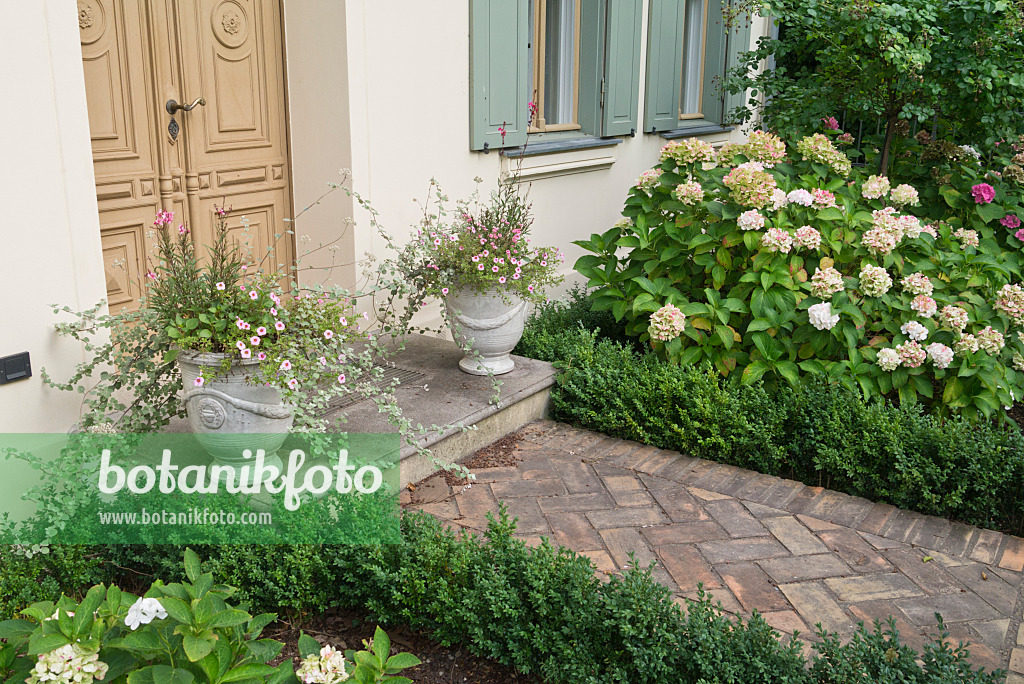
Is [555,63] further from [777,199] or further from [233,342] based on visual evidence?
[233,342]

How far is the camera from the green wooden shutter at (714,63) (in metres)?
8.12

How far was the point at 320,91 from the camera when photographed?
454 cm

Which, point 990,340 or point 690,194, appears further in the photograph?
point 690,194

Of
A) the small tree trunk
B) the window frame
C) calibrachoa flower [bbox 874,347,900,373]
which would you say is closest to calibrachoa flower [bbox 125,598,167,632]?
calibrachoa flower [bbox 874,347,900,373]

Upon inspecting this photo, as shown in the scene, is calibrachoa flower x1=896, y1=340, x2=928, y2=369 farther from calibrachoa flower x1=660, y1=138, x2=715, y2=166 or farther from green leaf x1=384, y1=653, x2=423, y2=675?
green leaf x1=384, y1=653, x2=423, y2=675

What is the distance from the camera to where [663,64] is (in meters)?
7.12

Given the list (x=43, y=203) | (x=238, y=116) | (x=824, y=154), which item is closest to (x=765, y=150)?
(x=824, y=154)

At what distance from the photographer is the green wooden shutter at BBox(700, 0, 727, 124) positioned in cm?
812

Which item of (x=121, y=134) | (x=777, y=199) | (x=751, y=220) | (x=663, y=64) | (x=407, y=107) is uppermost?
(x=663, y=64)

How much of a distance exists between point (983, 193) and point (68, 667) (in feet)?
17.7

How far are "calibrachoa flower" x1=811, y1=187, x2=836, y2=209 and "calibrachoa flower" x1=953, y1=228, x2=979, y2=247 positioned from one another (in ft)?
2.86

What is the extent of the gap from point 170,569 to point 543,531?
4.64ft

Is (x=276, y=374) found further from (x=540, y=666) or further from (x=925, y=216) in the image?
(x=925, y=216)

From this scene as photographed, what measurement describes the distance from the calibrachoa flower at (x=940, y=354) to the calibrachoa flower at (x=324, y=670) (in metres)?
3.45
